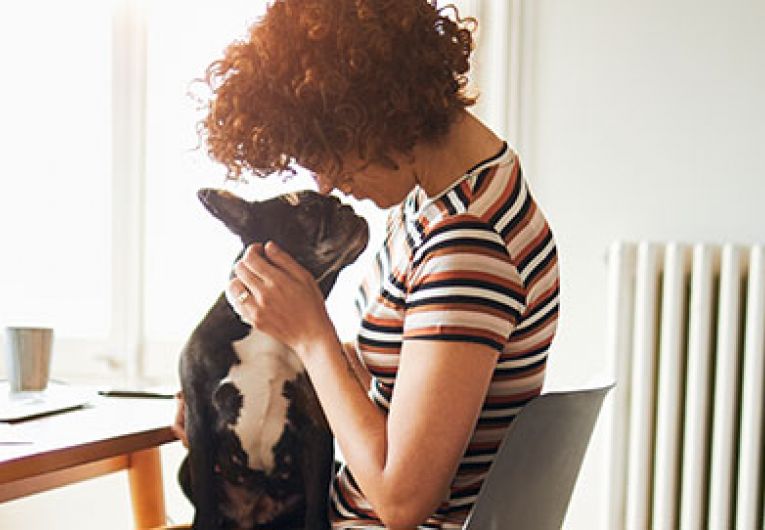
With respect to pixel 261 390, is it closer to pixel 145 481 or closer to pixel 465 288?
pixel 465 288

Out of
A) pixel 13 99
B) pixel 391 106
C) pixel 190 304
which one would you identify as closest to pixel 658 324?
pixel 190 304

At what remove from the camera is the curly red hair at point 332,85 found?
3.69 ft

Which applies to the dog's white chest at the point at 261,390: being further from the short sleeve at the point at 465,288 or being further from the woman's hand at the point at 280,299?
the short sleeve at the point at 465,288

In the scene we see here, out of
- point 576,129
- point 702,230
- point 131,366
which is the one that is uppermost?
point 576,129

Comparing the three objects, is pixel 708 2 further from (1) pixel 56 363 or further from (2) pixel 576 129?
(1) pixel 56 363

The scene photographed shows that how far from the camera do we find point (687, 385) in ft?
7.10

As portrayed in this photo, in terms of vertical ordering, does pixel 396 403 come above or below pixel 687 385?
above

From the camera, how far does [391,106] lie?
114 centimetres

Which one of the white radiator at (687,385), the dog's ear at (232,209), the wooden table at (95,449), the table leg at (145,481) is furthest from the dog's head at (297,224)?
the white radiator at (687,385)

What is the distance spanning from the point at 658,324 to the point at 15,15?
165cm

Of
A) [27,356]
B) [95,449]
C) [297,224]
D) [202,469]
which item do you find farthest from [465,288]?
[27,356]

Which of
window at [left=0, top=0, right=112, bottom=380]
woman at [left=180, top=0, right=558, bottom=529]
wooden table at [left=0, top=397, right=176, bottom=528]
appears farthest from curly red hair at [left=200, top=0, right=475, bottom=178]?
window at [left=0, top=0, right=112, bottom=380]

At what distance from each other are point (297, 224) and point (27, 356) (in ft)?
1.63

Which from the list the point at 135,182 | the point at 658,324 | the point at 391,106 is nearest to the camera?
the point at 391,106
